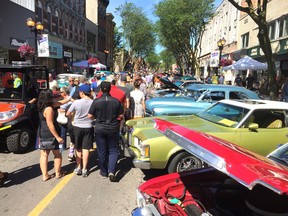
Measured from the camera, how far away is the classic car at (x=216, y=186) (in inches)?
82.0

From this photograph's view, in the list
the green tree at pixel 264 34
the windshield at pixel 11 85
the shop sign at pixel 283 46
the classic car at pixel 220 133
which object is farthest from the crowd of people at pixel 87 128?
the shop sign at pixel 283 46

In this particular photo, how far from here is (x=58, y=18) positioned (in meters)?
31.8

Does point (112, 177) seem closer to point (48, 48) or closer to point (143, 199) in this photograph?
point (143, 199)

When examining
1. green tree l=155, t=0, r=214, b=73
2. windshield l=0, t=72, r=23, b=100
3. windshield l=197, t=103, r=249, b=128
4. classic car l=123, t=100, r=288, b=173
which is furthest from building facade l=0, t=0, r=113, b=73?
classic car l=123, t=100, r=288, b=173

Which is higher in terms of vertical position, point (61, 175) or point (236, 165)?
point (236, 165)

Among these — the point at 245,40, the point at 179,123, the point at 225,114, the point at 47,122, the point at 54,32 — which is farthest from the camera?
the point at 245,40

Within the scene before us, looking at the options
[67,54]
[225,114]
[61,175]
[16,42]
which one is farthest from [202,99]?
[67,54]

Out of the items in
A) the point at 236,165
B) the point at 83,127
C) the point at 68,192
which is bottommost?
the point at 68,192

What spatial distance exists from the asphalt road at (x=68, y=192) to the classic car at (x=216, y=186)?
155 centimetres

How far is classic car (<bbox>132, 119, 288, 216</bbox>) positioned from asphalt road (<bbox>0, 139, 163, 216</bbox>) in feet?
5.09

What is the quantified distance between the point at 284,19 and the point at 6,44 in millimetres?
19384

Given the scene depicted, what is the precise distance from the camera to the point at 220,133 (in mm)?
5688

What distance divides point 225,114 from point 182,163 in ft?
5.54

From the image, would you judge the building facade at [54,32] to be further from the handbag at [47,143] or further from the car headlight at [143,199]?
the car headlight at [143,199]
